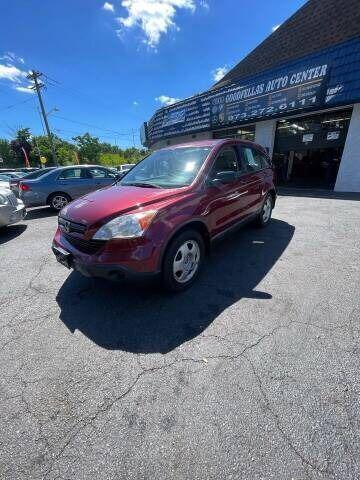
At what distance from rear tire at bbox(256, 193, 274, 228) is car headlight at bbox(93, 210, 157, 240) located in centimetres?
318

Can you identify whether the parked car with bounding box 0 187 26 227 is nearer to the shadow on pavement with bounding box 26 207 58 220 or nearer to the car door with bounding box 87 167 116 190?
the shadow on pavement with bounding box 26 207 58 220

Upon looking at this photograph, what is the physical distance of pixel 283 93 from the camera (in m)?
10.8

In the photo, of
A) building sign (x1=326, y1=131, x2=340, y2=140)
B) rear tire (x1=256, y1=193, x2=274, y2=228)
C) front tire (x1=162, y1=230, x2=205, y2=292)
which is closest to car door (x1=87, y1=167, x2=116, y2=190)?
rear tire (x1=256, y1=193, x2=274, y2=228)

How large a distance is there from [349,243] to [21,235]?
7.13m

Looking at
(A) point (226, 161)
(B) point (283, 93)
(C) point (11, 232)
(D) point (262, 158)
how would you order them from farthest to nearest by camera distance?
(B) point (283, 93) → (C) point (11, 232) → (D) point (262, 158) → (A) point (226, 161)

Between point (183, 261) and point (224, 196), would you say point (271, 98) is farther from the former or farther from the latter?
point (183, 261)

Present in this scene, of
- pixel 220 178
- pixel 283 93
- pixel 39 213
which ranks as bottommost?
pixel 39 213

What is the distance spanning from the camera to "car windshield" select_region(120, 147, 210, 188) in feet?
10.7

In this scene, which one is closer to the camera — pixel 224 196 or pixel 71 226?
pixel 71 226

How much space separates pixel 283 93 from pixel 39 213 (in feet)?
36.8

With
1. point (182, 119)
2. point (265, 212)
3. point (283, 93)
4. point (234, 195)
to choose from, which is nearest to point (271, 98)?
point (283, 93)

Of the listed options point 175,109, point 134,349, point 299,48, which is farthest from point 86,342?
point 175,109

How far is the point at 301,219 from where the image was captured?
6.18 metres

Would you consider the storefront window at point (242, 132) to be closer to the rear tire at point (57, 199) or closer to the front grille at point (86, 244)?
the rear tire at point (57, 199)
